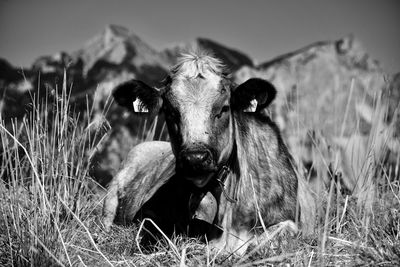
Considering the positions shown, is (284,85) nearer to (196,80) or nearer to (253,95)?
(253,95)

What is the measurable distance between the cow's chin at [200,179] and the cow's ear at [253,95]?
0.87 meters

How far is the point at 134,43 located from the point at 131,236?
24195 millimetres

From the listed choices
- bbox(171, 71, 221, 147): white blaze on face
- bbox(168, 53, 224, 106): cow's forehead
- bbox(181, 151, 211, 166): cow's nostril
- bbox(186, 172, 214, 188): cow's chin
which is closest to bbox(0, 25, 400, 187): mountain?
bbox(168, 53, 224, 106): cow's forehead

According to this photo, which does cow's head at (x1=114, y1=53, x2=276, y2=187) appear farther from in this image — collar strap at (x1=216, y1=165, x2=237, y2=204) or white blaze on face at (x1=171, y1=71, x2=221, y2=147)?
collar strap at (x1=216, y1=165, x2=237, y2=204)

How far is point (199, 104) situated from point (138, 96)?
35.8 inches

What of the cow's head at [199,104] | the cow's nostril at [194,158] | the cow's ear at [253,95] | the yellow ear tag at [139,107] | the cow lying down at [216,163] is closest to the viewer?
the cow's nostril at [194,158]

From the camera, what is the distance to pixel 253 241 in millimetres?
3916

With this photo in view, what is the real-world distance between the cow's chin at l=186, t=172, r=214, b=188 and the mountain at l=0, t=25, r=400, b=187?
0.96 meters

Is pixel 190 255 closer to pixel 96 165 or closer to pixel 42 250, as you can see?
pixel 42 250

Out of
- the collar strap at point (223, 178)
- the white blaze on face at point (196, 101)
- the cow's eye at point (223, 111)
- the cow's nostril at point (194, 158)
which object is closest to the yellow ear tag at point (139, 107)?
the white blaze on face at point (196, 101)

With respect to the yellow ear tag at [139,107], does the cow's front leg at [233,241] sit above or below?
below

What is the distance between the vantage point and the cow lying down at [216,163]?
3887 millimetres

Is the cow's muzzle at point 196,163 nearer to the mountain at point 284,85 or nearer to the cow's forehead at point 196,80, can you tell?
the cow's forehead at point 196,80

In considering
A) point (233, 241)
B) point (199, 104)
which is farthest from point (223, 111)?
point (233, 241)
